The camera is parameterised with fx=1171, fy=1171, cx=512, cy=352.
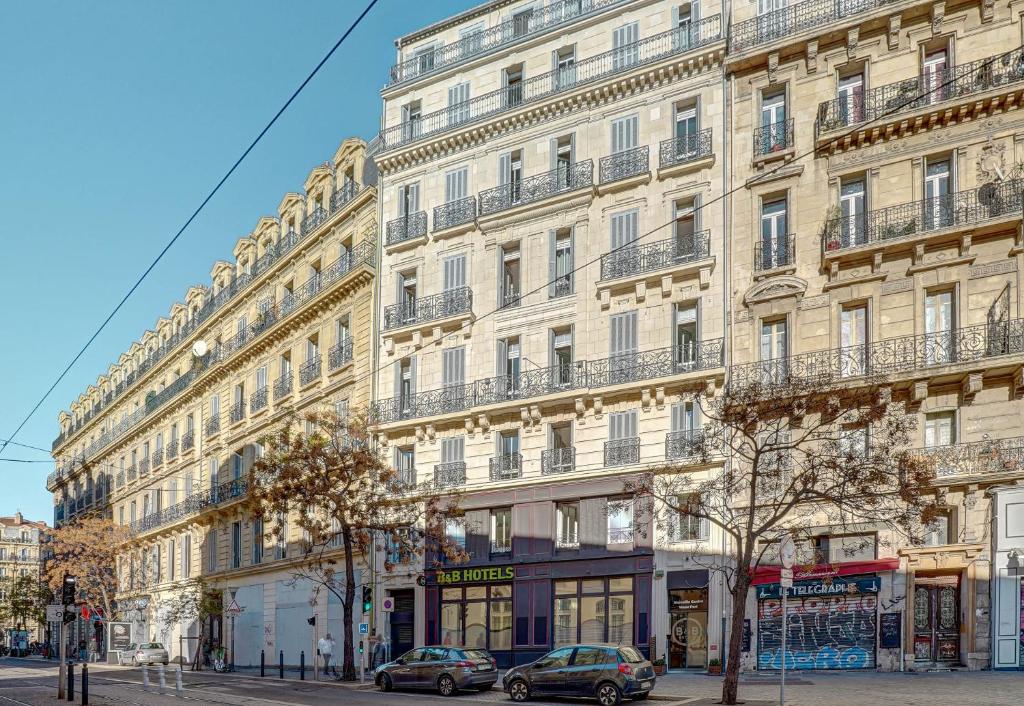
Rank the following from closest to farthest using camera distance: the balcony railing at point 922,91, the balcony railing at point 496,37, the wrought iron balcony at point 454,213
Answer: the balcony railing at point 922,91, the balcony railing at point 496,37, the wrought iron balcony at point 454,213

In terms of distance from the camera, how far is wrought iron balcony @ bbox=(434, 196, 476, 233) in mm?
41938

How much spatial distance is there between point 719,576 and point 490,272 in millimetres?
13675

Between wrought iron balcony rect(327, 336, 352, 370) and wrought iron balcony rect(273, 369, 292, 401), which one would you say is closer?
wrought iron balcony rect(327, 336, 352, 370)

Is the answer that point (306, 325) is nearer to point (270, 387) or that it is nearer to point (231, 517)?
point (270, 387)

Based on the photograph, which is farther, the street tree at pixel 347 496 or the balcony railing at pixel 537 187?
the balcony railing at pixel 537 187

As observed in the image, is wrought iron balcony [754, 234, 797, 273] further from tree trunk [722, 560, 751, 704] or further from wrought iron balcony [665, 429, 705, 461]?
tree trunk [722, 560, 751, 704]

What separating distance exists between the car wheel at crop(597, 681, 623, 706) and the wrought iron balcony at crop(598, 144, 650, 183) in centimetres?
1794

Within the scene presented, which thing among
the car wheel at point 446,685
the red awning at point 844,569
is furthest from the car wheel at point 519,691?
the red awning at point 844,569

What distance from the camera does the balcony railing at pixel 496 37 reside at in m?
40.5

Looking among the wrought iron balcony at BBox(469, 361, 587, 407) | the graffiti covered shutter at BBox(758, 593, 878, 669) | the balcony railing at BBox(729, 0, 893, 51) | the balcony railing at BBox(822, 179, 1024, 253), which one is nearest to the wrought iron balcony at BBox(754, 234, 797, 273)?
the balcony railing at BBox(822, 179, 1024, 253)

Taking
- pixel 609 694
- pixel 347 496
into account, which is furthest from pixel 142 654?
pixel 609 694

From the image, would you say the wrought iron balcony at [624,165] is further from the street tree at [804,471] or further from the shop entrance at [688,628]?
the shop entrance at [688,628]

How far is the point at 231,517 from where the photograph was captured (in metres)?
56.7

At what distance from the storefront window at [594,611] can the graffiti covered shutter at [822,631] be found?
439cm
